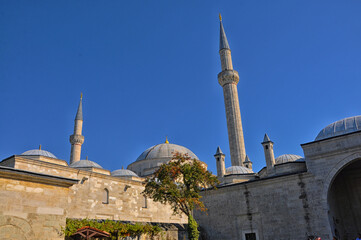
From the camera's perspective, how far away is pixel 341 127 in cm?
1667

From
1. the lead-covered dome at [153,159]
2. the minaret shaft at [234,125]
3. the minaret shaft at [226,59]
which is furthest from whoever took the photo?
the minaret shaft at [226,59]

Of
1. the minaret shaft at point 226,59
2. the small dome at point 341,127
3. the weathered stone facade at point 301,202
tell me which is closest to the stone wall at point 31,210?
the weathered stone facade at point 301,202

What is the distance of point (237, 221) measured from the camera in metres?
16.9

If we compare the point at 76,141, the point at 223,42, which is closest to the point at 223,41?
the point at 223,42

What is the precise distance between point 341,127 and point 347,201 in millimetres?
4485

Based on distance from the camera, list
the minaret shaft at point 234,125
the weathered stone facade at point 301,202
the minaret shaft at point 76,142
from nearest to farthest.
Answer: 1. the weathered stone facade at point 301,202
2. the minaret shaft at point 234,125
3. the minaret shaft at point 76,142

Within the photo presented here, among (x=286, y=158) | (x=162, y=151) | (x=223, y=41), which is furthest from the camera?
(x=223, y=41)

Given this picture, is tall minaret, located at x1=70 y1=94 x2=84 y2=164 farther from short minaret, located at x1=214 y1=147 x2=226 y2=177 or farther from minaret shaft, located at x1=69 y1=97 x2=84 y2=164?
short minaret, located at x1=214 y1=147 x2=226 y2=177

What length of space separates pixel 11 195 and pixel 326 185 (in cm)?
1315

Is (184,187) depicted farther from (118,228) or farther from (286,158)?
(286,158)

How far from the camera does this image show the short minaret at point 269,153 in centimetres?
2209

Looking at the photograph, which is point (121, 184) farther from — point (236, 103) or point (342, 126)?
point (236, 103)

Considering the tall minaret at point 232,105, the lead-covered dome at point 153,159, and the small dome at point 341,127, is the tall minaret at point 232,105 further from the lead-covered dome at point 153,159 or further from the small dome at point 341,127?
the small dome at point 341,127

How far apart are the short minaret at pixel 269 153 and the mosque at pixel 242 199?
0.07 metres
